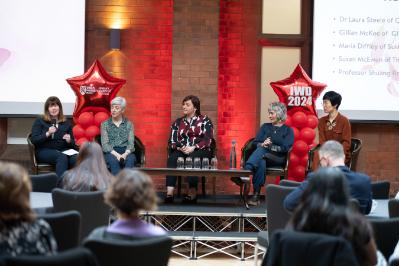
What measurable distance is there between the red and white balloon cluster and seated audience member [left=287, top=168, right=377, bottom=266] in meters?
5.17

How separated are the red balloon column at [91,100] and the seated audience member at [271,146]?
171cm

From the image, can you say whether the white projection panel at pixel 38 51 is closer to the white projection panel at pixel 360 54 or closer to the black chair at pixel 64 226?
the white projection panel at pixel 360 54

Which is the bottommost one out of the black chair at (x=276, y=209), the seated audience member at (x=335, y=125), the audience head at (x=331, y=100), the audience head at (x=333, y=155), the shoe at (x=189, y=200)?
the shoe at (x=189, y=200)

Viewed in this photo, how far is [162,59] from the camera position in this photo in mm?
9109

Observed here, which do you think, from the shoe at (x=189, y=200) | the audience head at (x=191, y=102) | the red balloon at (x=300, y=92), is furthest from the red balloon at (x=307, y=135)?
the shoe at (x=189, y=200)

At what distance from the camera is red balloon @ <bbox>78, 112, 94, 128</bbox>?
8055 millimetres

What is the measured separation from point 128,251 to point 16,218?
1.52 ft

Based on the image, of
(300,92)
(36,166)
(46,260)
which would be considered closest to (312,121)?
(300,92)

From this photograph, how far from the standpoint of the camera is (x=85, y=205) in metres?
4.65

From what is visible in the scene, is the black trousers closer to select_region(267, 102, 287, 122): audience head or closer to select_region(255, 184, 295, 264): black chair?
select_region(267, 102, 287, 122): audience head

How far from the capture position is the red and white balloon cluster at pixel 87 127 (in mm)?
8062

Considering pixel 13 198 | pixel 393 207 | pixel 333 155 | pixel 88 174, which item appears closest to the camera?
pixel 13 198

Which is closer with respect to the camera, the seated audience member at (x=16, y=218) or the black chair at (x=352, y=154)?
the seated audience member at (x=16, y=218)

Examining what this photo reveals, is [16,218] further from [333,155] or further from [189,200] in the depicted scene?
[189,200]
